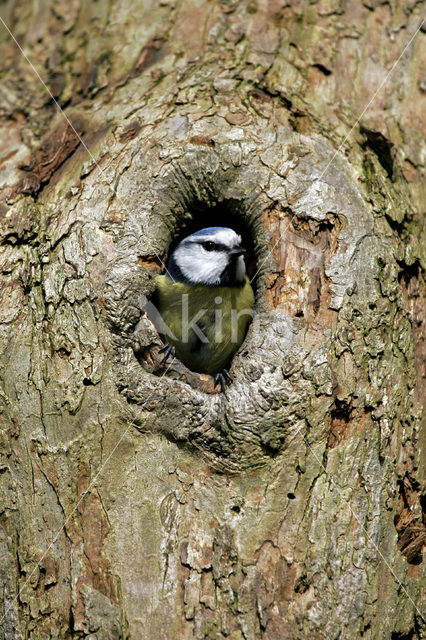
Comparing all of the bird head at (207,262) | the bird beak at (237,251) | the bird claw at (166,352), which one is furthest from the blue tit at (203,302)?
the bird claw at (166,352)

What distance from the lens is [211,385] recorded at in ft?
10.4

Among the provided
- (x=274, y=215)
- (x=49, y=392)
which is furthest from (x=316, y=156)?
(x=49, y=392)

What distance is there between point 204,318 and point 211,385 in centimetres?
59

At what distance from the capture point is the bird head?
3.45 metres

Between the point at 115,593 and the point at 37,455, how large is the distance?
0.73 metres

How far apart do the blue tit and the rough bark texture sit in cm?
35

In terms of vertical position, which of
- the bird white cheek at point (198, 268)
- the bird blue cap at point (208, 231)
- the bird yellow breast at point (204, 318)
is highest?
the bird blue cap at point (208, 231)

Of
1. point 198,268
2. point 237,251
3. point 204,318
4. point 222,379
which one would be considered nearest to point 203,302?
point 204,318

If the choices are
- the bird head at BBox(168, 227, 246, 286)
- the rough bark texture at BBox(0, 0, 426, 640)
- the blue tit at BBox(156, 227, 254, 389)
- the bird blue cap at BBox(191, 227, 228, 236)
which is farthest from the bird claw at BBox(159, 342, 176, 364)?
the bird blue cap at BBox(191, 227, 228, 236)

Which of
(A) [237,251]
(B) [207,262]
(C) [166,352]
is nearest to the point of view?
(C) [166,352]

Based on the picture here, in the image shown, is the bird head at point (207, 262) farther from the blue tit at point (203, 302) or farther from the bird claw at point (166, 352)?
the bird claw at point (166, 352)

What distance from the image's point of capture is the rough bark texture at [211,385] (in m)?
2.59

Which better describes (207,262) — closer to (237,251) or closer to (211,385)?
(237,251)

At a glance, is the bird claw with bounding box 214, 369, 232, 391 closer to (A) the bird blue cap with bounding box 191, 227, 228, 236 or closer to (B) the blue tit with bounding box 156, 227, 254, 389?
(B) the blue tit with bounding box 156, 227, 254, 389
